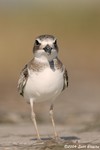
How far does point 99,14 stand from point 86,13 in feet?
6.73

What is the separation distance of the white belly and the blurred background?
270 centimetres

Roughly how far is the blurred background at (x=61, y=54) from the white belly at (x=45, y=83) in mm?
2697

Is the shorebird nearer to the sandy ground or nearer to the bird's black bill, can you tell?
the bird's black bill

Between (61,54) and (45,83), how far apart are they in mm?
14292

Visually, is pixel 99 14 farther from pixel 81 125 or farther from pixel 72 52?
pixel 81 125

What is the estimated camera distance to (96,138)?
12.1m

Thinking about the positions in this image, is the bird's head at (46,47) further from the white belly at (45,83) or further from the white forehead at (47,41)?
the white belly at (45,83)

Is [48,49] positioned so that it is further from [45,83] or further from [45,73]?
[45,83]

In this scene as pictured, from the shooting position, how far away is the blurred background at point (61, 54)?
15.5 metres

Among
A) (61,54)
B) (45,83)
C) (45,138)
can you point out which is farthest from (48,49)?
(61,54)

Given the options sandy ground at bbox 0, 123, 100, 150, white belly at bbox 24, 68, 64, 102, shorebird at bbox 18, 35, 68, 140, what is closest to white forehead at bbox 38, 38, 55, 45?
shorebird at bbox 18, 35, 68, 140

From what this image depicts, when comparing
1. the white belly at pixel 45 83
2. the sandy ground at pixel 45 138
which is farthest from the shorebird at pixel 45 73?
the sandy ground at pixel 45 138

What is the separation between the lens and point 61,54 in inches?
1002

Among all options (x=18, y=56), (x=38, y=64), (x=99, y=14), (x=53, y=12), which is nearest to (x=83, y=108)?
(x=38, y=64)
